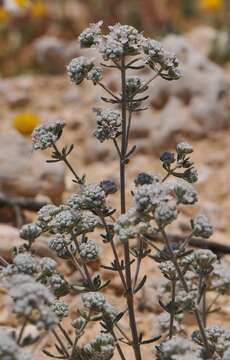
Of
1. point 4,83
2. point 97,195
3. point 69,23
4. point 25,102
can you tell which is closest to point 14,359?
point 97,195

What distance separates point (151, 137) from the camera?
659 centimetres

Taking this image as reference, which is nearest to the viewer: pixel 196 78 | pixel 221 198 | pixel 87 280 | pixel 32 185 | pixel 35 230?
pixel 35 230

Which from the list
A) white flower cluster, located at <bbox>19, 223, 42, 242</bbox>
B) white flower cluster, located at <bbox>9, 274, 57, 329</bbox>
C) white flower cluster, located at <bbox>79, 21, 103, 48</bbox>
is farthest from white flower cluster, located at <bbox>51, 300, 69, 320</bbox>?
white flower cluster, located at <bbox>79, 21, 103, 48</bbox>

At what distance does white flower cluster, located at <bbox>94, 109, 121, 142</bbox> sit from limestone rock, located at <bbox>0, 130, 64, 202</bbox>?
2.41 m

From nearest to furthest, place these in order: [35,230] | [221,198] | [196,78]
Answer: [35,230], [221,198], [196,78]

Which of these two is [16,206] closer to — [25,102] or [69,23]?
[25,102]

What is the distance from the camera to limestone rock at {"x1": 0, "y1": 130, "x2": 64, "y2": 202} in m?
5.19

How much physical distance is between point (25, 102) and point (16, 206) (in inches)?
125

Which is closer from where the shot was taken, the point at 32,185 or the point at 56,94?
the point at 32,185

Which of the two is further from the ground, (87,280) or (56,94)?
(56,94)

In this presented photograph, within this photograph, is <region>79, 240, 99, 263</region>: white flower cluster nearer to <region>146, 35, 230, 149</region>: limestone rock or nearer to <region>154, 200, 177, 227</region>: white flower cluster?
<region>154, 200, 177, 227</region>: white flower cluster

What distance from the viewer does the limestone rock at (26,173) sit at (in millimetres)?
5191

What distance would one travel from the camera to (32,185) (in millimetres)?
5223

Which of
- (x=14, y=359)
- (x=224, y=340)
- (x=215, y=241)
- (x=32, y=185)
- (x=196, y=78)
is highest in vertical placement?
(x=196, y=78)
